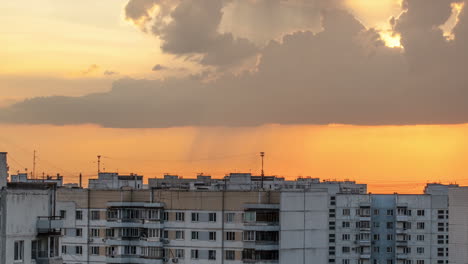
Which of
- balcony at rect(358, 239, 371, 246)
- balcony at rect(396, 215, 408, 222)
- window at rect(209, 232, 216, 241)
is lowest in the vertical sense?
balcony at rect(358, 239, 371, 246)

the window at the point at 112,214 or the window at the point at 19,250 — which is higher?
the window at the point at 112,214

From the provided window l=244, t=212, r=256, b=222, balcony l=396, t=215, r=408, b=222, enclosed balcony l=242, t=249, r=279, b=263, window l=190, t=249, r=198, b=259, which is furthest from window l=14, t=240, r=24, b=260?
balcony l=396, t=215, r=408, b=222

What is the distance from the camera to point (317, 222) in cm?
8431

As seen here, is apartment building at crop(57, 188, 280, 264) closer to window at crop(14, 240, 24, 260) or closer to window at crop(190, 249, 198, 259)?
window at crop(190, 249, 198, 259)

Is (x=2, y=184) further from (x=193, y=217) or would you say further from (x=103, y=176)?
(x=103, y=176)

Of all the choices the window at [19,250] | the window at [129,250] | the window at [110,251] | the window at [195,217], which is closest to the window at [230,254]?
the window at [195,217]

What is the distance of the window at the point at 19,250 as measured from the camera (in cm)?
3459

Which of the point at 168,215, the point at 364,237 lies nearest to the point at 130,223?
the point at 168,215

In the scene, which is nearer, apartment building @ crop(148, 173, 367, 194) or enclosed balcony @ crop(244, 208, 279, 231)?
enclosed balcony @ crop(244, 208, 279, 231)

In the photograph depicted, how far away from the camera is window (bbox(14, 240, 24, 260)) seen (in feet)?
113

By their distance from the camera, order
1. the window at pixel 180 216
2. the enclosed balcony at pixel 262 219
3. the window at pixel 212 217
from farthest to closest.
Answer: the window at pixel 180 216, the window at pixel 212 217, the enclosed balcony at pixel 262 219

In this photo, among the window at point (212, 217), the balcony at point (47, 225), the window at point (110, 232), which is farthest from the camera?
the window at point (110, 232)

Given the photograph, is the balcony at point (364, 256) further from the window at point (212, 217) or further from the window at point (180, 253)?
the window at point (212, 217)

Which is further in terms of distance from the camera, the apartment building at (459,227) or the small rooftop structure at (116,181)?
the small rooftop structure at (116,181)
